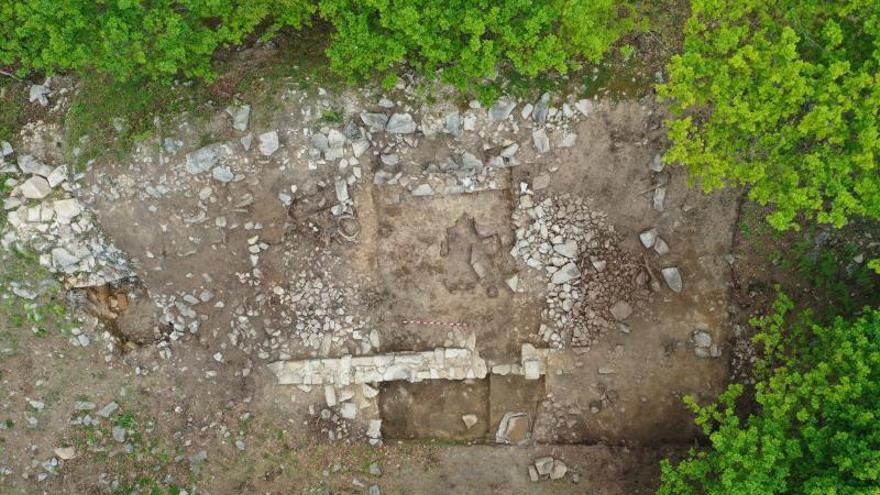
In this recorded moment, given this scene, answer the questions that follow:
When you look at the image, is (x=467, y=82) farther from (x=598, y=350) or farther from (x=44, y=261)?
(x=44, y=261)

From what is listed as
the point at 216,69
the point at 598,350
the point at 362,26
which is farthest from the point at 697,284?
the point at 216,69

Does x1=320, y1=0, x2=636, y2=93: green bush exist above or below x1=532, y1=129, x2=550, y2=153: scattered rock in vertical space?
above

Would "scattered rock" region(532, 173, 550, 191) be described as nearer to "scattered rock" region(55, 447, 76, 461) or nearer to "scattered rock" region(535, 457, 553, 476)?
"scattered rock" region(535, 457, 553, 476)

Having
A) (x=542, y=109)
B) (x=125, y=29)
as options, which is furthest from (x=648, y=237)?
(x=125, y=29)

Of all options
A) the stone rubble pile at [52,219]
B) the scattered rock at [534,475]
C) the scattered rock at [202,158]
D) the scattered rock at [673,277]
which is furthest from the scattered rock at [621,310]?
the stone rubble pile at [52,219]

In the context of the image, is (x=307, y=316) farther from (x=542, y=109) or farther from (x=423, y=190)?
(x=542, y=109)

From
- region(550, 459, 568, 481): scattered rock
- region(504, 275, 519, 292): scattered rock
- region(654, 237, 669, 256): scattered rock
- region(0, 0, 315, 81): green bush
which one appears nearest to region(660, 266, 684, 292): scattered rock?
region(654, 237, 669, 256): scattered rock
